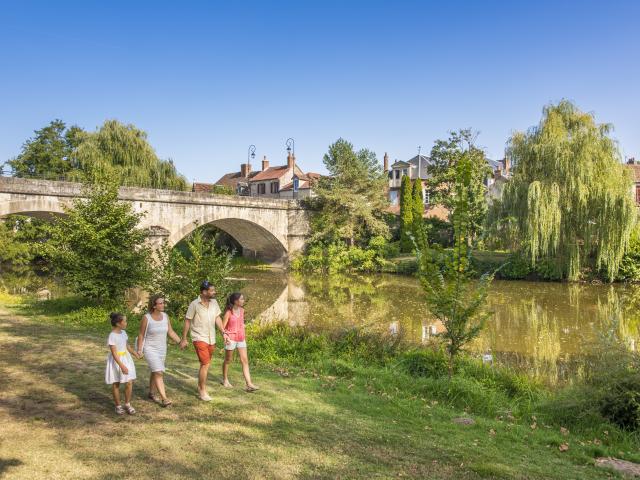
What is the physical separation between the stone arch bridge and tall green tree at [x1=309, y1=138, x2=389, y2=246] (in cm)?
217

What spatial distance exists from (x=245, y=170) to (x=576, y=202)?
45.5m

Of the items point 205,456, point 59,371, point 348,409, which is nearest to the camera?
point 205,456

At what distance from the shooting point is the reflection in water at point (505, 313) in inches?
489

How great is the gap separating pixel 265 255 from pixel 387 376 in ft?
107

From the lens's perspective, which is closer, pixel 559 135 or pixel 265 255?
pixel 559 135

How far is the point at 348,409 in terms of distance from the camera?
701cm

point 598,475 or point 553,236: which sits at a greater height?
point 553,236

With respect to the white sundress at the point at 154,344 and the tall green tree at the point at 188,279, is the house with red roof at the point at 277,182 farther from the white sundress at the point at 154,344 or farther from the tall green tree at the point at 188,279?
the white sundress at the point at 154,344

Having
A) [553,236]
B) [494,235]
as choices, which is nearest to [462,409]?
[553,236]

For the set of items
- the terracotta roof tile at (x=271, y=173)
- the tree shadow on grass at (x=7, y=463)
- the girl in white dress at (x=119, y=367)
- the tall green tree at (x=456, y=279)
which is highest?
the terracotta roof tile at (x=271, y=173)

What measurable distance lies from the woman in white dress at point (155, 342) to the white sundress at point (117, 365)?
0.23 m

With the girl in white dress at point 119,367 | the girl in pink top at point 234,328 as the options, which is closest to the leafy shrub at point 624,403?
the girl in pink top at point 234,328

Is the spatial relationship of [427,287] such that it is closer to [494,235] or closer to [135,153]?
[494,235]

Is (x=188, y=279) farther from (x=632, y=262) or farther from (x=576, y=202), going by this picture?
(x=632, y=262)
